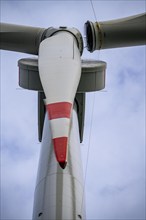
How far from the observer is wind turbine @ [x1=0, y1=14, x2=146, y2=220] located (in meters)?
12.8

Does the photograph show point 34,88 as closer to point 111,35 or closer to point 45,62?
point 111,35

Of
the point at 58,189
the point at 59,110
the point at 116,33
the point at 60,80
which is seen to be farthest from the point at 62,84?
the point at 116,33

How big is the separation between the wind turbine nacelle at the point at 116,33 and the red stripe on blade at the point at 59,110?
7726mm

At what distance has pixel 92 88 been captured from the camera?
2175cm

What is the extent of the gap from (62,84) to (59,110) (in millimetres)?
1657

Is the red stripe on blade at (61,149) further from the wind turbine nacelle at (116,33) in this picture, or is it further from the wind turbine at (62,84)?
the wind turbine nacelle at (116,33)

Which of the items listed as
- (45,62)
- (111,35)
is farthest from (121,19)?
(45,62)

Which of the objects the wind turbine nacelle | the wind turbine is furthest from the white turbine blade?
the wind turbine nacelle

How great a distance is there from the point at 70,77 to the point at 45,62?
1.29m

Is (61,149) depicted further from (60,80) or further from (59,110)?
(60,80)

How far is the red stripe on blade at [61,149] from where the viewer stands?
11.4 metres

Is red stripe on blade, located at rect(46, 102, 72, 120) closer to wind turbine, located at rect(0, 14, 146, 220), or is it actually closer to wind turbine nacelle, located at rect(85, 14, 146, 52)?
wind turbine, located at rect(0, 14, 146, 220)

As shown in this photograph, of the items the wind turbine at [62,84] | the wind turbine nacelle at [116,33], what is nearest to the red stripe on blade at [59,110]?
the wind turbine at [62,84]

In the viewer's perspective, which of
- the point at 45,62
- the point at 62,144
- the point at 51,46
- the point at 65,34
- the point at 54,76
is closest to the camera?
the point at 62,144
